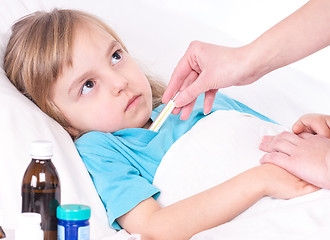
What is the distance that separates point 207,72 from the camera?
1.44 m

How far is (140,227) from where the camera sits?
141 cm

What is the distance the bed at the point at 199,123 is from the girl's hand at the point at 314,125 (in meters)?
0.12

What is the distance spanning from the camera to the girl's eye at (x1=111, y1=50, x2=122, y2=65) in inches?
69.2

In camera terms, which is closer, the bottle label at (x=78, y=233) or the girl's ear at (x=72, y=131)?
the bottle label at (x=78, y=233)

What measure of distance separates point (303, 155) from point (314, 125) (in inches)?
6.7

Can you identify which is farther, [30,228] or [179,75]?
[179,75]

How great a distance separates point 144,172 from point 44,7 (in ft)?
3.01

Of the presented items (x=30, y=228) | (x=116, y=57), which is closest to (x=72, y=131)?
(x=116, y=57)

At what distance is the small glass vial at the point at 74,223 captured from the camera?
1031mm

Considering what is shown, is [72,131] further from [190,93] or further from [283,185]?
[283,185]

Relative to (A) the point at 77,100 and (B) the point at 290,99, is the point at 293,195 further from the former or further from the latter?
(B) the point at 290,99

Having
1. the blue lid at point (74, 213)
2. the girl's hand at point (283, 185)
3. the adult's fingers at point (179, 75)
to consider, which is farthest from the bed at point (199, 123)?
the blue lid at point (74, 213)

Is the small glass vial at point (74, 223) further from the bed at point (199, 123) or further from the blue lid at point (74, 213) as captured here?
the bed at point (199, 123)

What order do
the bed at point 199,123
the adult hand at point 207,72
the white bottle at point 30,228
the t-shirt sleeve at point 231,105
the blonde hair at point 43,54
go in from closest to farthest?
the white bottle at point 30,228
the bed at point 199,123
the adult hand at point 207,72
the blonde hair at point 43,54
the t-shirt sleeve at point 231,105
